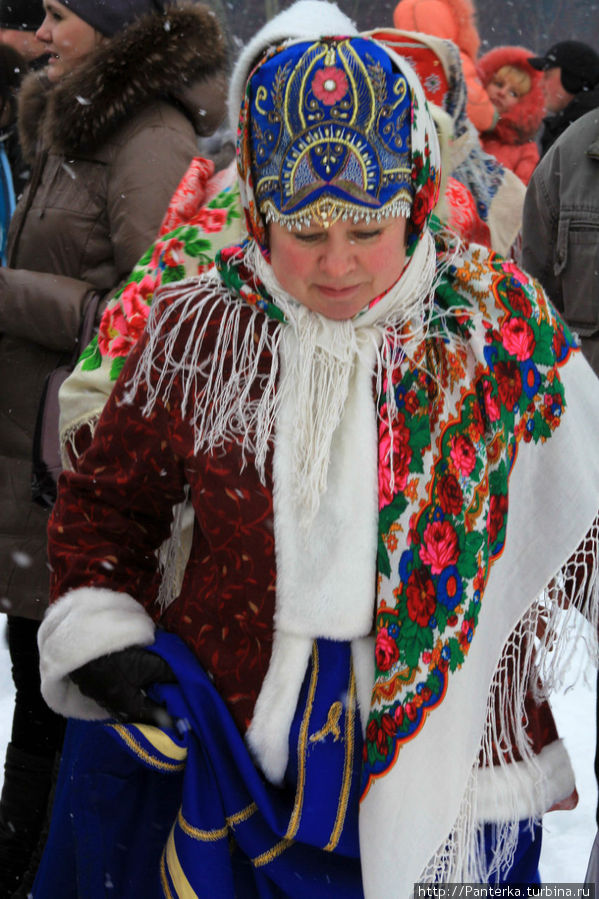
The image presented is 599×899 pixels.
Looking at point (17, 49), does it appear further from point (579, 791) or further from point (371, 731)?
point (371, 731)

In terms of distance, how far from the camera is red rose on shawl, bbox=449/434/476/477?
5.19 ft

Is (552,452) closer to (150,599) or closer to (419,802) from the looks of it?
(419,802)

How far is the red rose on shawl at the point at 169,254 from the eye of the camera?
2.15 metres

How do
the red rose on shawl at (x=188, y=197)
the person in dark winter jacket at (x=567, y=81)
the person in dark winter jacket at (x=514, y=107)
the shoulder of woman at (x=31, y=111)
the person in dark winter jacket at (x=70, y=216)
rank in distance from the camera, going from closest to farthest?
the red rose on shawl at (x=188, y=197), the person in dark winter jacket at (x=70, y=216), the shoulder of woman at (x=31, y=111), the person in dark winter jacket at (x=567, y=81), the person in dark winter jacket at (x=514, y=107)

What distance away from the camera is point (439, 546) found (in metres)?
1.57

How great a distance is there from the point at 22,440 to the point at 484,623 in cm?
140

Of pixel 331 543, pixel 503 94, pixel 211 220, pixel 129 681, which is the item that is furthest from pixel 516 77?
pixel 129 681

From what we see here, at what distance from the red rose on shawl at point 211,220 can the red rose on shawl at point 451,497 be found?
85 cm

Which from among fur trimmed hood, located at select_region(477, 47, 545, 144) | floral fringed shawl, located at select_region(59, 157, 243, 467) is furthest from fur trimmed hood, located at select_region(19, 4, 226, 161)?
fur trimmed hood, located at select_region(477, 47, 545, 144)

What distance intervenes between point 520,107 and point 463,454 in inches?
180

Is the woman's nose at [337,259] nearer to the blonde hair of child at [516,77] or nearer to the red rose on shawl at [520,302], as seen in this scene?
the red rose on shawl at [520,302]

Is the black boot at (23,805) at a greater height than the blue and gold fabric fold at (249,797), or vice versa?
the blue and gold fabric fold at (249,797)

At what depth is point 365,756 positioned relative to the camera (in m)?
1.56

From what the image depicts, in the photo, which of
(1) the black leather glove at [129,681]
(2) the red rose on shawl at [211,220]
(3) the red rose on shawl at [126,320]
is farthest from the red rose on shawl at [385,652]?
(2) the red rose on shawl at [211,220]
